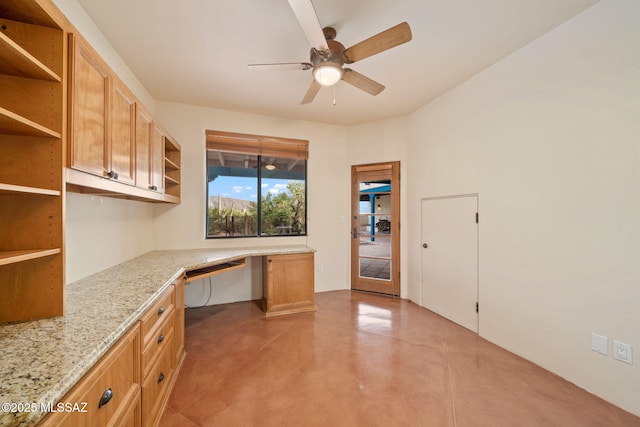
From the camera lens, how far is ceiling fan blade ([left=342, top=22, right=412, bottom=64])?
5.15 ft

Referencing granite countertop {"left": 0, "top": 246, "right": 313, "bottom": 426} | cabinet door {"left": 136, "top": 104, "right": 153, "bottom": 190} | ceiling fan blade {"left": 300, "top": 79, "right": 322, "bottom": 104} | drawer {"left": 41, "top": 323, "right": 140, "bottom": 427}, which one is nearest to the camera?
granite countertop {"left": 0, "top": 246, "right": 313, "bottom": 426}

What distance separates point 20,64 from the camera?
98cm

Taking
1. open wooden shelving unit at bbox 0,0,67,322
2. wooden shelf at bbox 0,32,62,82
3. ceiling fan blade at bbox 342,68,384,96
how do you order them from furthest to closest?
1. ceiling fan blade at bbox 342,68,384,96
2. open wooden shelving unit at bbox 0,0,67,322
3. wooden shelf at bbox 0,32,62,82

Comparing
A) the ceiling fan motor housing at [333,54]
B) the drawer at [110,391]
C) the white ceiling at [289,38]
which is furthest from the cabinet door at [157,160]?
the ceiling fan motor housing at [333,54]

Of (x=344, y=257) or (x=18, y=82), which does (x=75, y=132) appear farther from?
(x=344, y=257)

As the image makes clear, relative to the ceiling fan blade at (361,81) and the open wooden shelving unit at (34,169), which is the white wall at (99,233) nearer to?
the open wooden shelving unit at (34,169)

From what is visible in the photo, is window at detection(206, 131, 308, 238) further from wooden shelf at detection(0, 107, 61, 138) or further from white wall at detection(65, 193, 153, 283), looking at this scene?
wooden shelf at detection(0, 107, 61, 138)

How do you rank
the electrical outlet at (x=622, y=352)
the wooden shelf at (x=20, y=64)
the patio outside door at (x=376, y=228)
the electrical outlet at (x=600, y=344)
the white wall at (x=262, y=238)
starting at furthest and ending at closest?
the patio outside door at (x=376, y=228) → the white wall at (x=262, y=238) → the electrical outlet at (x=600, y=344) → the electrical outlet at (x=622, y=352) → the wooden shelf at (x=20, y=64)

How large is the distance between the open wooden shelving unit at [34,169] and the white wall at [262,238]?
225 cm

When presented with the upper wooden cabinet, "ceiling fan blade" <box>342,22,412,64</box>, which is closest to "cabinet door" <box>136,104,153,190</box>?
the upper wooden cabinet

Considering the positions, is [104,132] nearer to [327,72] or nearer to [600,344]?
[327,72]

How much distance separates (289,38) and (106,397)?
2.57m

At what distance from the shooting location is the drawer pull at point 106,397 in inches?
35.9

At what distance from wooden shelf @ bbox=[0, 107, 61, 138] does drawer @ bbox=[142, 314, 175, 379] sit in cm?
112
